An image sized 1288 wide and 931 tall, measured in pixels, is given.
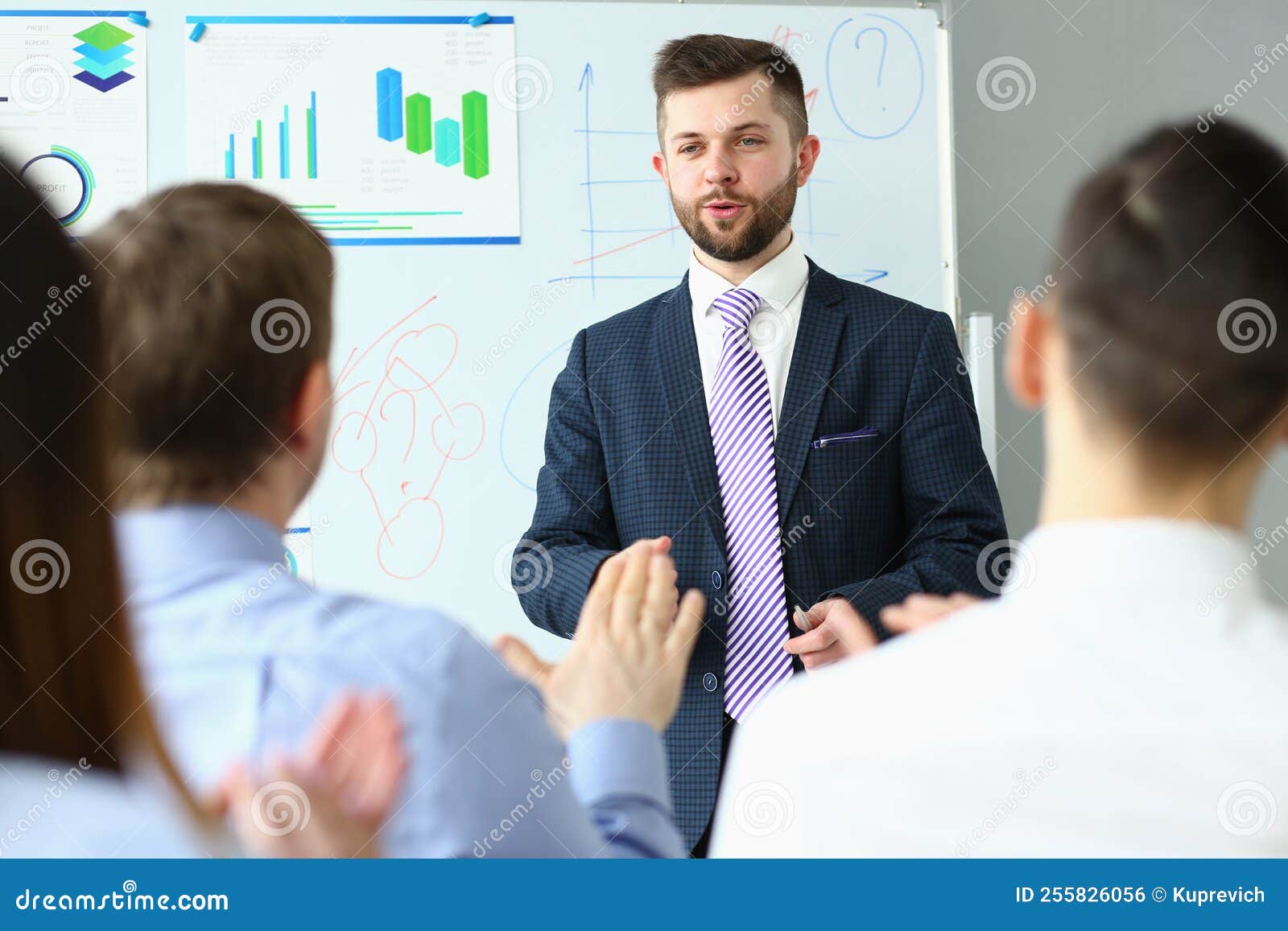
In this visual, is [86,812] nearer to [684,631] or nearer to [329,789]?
[329,789]

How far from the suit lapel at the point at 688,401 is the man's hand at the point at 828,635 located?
29 centimetres

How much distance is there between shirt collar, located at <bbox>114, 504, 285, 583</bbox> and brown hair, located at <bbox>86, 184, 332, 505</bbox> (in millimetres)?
13

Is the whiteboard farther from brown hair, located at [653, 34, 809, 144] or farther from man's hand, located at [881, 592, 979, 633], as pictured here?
man's hand, located at [881, 592, 979, 633]

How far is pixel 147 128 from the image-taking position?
93.0 inches

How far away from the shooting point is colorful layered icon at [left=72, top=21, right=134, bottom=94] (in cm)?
236

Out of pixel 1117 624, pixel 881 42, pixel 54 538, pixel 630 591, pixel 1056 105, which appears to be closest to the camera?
pixel 54 538

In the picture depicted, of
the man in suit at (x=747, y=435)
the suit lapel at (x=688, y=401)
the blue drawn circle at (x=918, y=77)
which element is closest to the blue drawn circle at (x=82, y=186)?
the man in suit at (x=747, y=435)

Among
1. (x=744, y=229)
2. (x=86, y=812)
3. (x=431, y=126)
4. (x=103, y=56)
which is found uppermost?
(x=103, y=56)

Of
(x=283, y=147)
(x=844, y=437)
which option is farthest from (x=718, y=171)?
(x=283, y=147)

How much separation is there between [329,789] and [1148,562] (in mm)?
541

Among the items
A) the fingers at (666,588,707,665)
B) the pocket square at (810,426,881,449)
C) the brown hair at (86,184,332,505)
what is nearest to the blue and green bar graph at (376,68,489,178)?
the pocket square at (810,426,881,449)

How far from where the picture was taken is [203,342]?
2.66 ft

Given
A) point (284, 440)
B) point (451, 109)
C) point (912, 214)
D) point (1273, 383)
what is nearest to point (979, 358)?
point (912, 214)
